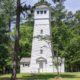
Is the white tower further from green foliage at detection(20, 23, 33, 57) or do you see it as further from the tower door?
green foliage at detection(20, 23, 33, 57)

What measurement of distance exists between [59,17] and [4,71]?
16563mm

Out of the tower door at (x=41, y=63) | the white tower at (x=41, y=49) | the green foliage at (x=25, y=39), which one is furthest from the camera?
the green foliage at (x=25, y=39)

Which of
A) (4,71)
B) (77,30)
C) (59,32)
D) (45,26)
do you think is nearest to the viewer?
(59,32)

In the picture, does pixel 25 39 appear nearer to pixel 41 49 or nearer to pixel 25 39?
pixel 25 39

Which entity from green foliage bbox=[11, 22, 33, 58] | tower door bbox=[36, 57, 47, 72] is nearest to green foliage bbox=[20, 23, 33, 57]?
green foliage bbox=[11, 22, 33, 58]

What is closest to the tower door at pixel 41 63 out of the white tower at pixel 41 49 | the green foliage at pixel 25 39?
the white tower at pixel 41 49

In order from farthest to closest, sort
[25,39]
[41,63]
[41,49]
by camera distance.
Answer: [25,39]
[41,63]
[41,49]

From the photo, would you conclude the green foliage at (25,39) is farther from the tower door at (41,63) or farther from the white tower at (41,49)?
the tower door at (41,63)

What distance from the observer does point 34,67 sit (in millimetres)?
66312

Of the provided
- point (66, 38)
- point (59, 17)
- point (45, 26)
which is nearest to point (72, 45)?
point (66, 38)

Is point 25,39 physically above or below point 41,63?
above

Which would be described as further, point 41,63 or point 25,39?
point 25,39

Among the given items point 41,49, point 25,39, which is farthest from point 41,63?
point 25,39

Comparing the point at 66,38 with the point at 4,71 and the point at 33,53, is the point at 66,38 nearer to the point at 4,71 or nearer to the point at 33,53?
the point at 33,53
